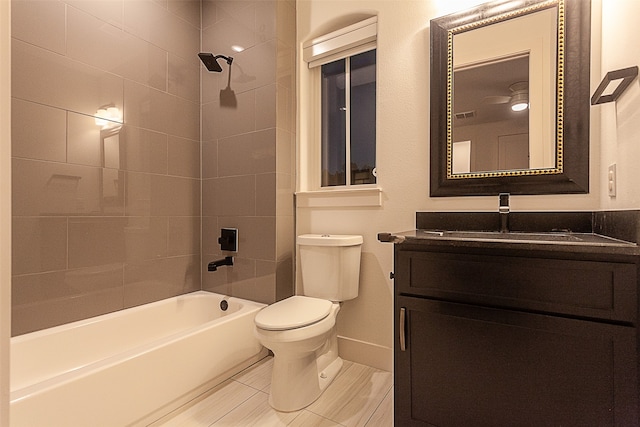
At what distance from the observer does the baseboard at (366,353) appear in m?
2.00

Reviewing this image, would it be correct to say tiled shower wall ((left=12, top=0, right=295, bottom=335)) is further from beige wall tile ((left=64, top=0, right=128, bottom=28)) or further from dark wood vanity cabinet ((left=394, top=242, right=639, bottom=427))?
dark wood vanity cabinet ((left=394, top=242, right=639, bottom=427))

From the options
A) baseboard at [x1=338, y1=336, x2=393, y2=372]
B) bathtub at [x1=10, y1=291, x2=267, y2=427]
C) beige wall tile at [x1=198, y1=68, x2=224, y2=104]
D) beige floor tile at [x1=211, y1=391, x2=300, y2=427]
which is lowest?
beige floor tile at [x1=211, y1=391, x2=300, y2=427]

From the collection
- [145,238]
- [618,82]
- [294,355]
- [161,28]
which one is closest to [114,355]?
[145,238]

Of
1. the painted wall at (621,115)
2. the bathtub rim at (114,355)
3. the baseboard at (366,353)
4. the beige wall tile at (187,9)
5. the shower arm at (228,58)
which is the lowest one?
the baseboard at (366,353)

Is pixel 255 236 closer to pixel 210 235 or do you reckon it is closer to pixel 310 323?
pixel 210 235

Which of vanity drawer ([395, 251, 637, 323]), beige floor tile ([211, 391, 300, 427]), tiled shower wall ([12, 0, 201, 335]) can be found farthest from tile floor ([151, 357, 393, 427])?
tiled shower wall ([12, 0, 201, 335])

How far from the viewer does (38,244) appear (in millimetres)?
1689

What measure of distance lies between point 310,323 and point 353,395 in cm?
53

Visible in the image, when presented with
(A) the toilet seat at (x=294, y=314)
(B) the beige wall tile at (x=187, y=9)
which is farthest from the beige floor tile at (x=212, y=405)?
(B) the beige wall tile at (x=187, y=9)

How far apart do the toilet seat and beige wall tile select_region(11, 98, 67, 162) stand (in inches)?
55.8

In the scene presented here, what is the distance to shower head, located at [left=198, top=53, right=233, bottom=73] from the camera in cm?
224

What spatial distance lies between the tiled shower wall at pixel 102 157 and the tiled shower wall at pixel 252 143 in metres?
0.17

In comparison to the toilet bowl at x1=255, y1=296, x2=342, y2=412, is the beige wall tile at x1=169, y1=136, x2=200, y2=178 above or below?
above

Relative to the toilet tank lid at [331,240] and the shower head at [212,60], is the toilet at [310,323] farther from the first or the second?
the shower head at [212,60]
